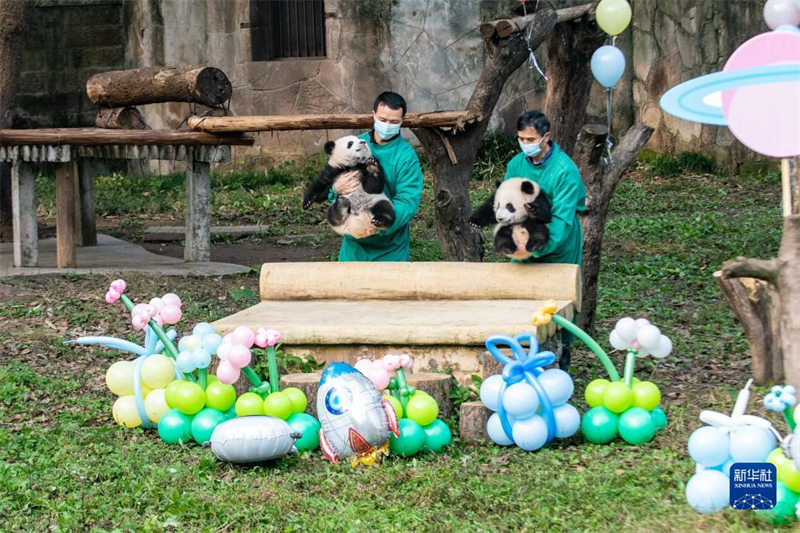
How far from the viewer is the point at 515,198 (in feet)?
17.8

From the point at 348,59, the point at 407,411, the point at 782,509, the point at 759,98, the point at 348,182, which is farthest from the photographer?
the point at 348,59

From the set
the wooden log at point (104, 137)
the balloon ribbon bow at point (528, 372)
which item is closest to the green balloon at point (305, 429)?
the balloon ribbon bow at point (528, 372)

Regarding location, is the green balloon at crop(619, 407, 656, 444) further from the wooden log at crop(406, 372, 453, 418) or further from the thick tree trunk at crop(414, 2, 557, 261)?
the thick tree trunk at crop(414, 2, 557, 261)

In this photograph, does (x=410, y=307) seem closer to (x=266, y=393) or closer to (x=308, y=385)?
(x=308, y=385)

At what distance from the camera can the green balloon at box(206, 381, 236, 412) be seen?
4.99 m

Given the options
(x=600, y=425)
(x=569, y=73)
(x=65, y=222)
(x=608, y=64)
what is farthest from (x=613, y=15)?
(x=65, y=222)

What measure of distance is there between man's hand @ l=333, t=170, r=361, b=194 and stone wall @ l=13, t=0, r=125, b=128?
983cm

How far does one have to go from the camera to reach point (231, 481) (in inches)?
178

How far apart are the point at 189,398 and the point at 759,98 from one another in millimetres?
2738

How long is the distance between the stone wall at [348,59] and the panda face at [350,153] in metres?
8.18

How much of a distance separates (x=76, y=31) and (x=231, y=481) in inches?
461

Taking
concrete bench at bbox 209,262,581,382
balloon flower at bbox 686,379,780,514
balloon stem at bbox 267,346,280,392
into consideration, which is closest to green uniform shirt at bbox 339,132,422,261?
concrete bench at bbox 209,262,581,382

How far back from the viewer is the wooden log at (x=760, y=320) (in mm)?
5219

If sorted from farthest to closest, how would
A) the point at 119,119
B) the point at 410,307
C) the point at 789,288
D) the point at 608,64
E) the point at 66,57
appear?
the point at 66,57 < the point at 119,119 < the point at 608,64 < the point at 410,307 < the point at 789,288
